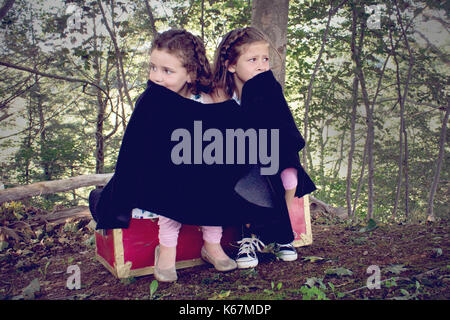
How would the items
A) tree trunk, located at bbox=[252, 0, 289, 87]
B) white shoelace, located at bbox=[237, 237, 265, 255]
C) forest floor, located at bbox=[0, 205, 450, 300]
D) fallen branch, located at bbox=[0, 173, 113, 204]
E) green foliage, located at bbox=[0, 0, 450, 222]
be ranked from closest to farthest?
1. forest floor, located at bbox=[0, 205, 450, 300]
2. white shoelace, located at bbox=[237, 237, 265, 255]
3. tree trunk, located at bbox=[252, 0, 289, 87]
4. fallen branch, located at bbox=[0, 173, 113, 204]
5. green foliage, located at bbox=[0, 0, 450, 222]

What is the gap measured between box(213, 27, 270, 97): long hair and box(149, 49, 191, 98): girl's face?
0.28 m

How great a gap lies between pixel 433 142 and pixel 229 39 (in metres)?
13.4

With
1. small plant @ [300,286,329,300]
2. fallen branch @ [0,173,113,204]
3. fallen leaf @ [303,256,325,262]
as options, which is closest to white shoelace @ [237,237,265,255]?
fallen leaf @ [303,256,325,262]

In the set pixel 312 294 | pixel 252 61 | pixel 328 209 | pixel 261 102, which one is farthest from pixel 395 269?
pixel 328 209

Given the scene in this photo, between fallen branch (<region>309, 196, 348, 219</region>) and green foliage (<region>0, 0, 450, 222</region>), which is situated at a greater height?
green foliage (<region>0, 0, 450, 222</region>)

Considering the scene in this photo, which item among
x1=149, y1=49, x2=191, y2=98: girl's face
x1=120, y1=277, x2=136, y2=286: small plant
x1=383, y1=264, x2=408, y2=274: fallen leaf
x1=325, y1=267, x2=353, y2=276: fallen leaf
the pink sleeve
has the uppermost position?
x1=149, y1=49, x2=191, y2=98: girl's face

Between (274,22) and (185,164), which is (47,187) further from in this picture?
(274,22)

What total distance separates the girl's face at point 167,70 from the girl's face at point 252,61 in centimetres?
39

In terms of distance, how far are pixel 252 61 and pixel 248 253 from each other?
1347 millimetres

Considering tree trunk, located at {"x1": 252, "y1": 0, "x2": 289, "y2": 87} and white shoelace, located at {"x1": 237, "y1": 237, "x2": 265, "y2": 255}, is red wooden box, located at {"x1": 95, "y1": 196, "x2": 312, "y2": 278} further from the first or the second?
tree trunk, located at {"x1": 252, "y1": 0, "x2": 289, "y2": 87}

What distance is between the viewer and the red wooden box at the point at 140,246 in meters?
2.23

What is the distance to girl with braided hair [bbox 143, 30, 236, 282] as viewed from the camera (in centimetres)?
210

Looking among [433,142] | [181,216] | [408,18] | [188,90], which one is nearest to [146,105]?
[188,90]

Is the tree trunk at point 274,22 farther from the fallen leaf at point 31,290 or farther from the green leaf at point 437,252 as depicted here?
the fallen leaf at point 31,290
